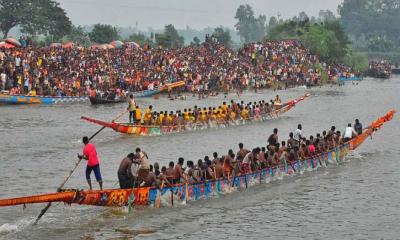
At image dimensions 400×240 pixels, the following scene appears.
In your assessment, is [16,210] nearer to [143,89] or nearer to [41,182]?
[41,182]

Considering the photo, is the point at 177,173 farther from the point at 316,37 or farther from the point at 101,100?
the point at 316,37

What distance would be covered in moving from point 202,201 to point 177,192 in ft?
5.05

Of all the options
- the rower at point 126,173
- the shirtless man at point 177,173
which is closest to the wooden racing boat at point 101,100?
the shirtless man at point 177,173

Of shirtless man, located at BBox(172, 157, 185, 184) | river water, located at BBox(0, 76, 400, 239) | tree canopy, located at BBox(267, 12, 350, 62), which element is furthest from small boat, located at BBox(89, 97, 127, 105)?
tree canopy, located at BBox(267, 12, 350, 62)

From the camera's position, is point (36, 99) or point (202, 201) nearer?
point (202, 201)

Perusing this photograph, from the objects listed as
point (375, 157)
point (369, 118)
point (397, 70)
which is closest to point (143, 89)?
point (369, 118)

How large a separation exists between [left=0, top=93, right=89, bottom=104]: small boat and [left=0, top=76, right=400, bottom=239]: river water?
5.10 feet

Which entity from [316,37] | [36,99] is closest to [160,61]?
[36,99]

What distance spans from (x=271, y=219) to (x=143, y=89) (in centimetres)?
4193

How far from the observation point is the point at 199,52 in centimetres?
7981

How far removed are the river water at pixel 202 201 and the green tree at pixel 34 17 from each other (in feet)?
158

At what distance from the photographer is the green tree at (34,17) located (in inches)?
3875

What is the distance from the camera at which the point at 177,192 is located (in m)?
25.6

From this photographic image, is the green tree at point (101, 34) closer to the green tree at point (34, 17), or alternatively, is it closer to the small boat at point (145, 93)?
the green tree at point (34, 17)
